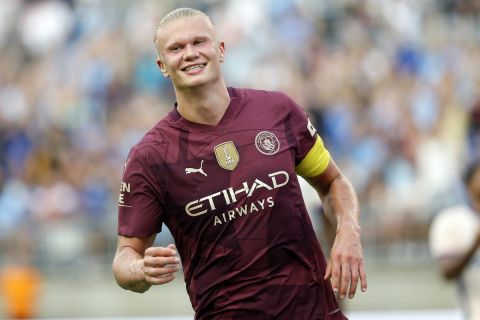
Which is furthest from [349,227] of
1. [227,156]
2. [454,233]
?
[454,233]

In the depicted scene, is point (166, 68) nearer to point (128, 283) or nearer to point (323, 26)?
point (128, 283)

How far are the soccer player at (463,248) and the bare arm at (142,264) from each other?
312 cm

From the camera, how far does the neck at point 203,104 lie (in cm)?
593

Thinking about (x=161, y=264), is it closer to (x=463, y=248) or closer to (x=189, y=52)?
(x=189, y=52)

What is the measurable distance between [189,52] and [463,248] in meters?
3.31

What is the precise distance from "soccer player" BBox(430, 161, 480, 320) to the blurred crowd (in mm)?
4013

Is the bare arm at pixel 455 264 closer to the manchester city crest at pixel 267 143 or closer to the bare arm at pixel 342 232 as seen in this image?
the bare arm at pixel 342 232

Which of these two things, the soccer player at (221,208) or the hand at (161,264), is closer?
the hand at (161,264)

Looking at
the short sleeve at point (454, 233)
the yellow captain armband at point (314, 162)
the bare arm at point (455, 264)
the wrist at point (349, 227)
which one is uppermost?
the short sleeve at point (454, 233)

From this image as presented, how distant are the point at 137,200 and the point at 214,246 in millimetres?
413

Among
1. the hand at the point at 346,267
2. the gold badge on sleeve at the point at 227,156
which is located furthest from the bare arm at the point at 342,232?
the gold badge on sleeve at the point at 227,156

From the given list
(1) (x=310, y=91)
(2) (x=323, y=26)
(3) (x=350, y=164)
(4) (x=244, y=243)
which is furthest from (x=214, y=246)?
(2) (x=323, y=26)

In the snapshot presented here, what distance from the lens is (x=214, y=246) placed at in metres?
5.79

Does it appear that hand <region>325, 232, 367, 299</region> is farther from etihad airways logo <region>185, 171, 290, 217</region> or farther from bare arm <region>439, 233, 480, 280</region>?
bare arm <region>439, 233, 480, 280</region>
